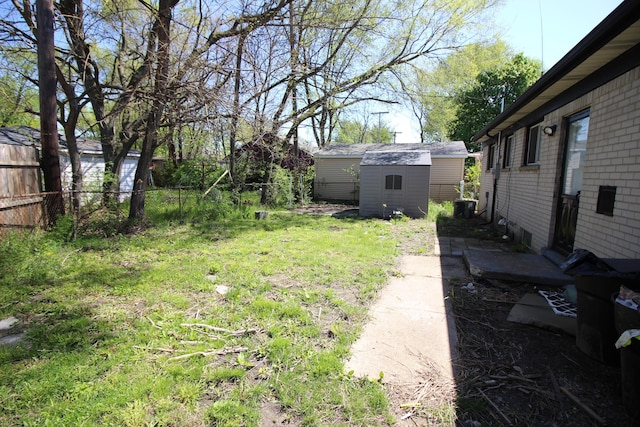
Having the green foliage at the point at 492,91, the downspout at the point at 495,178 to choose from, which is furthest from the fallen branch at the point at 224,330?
the green foliage at the point at 492,91

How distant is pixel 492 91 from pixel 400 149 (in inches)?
443

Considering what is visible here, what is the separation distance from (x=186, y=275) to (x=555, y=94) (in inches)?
257

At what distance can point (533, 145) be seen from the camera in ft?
22.7

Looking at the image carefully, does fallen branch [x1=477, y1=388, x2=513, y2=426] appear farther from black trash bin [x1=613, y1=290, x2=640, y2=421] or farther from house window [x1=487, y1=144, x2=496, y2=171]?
house window [x1=487, y1=144, x2=496, y2=171]

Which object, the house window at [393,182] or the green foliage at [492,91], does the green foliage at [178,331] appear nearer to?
the house window at [393,182]

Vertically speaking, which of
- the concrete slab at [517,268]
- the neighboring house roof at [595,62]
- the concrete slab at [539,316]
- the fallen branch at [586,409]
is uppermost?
the neighboring house roof at [595,62]

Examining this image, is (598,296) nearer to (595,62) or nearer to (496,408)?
(496,408)

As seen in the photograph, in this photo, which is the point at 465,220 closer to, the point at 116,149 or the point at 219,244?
the point at 219,244

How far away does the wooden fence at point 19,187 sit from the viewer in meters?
5.53

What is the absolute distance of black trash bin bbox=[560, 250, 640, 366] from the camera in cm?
235

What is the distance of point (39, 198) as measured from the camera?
6.40 metres

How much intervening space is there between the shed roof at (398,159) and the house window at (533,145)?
13.4ft

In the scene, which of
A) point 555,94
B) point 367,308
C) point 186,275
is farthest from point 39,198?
point 555,94

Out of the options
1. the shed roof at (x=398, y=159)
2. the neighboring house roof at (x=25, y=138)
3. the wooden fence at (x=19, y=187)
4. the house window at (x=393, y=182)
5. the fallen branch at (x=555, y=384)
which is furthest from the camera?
the house window at (x=393, y=182)
